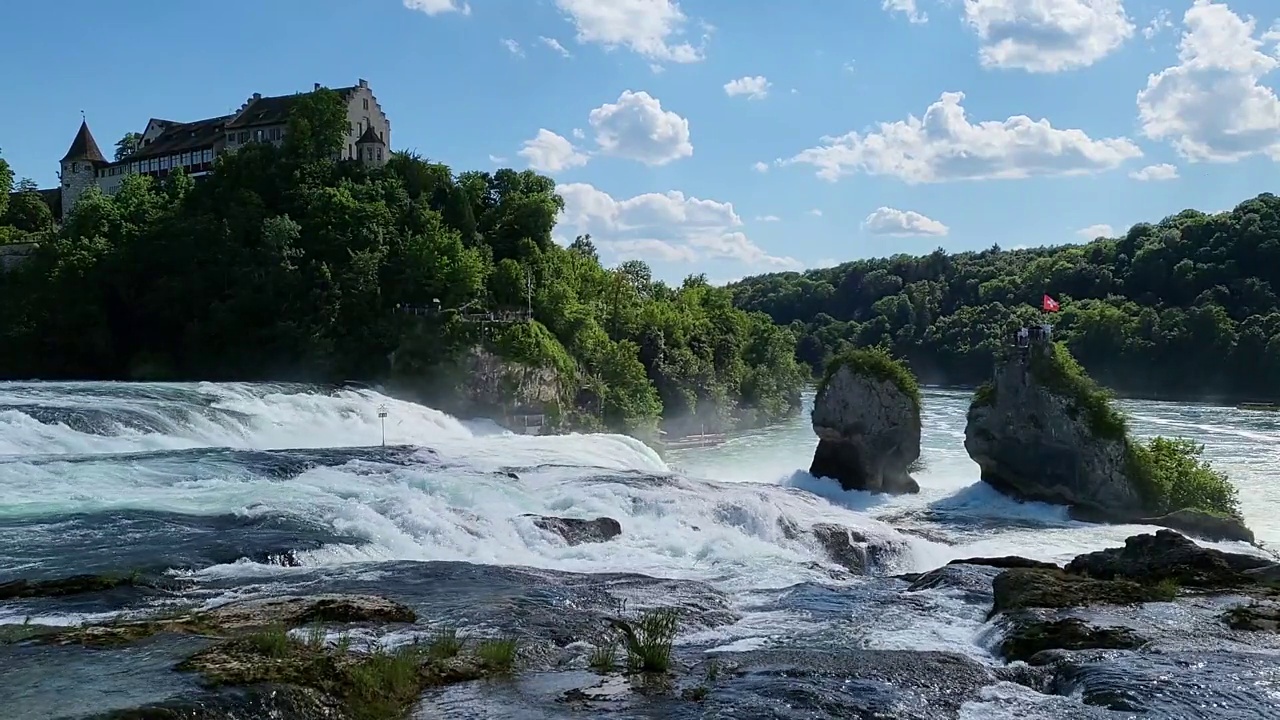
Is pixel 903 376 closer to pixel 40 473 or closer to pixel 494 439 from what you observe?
pixel 494 439

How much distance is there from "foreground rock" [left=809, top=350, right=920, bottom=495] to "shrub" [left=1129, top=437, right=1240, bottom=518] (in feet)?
24.1

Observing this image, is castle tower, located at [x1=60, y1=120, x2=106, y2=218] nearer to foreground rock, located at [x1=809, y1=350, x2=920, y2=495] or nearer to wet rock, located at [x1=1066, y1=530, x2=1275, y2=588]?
foreground rock, located at [x1=809, y1=350, x2=920, y2=495]

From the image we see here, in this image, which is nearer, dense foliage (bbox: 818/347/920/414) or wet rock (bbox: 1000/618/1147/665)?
wet rock (bbox: 1000/618/1147/665)

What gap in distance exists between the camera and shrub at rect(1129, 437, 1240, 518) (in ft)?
107

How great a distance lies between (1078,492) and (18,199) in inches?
3619

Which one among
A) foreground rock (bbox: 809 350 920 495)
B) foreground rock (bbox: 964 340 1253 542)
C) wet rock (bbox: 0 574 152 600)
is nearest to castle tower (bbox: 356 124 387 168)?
foreground rock (bbox: 809 350 920 495)

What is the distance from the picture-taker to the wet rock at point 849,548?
2283cm

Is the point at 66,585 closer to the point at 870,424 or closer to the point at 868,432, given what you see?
the point at 868,432

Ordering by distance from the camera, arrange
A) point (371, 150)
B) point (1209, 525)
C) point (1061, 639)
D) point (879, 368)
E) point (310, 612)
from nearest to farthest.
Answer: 1. point (1061, 639)
2. point (310, 612)
3. point (1209, 525)
4. point (879, 368)
5. point (371, 150)

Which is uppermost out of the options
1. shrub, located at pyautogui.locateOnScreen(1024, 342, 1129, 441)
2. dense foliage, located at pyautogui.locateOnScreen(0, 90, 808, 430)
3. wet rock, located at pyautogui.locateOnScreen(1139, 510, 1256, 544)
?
dense foliage, located at pyautogui.locateOnScreen(0, 90, 808, 430)

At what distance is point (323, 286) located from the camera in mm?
56094

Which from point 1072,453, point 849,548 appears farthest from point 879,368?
point 849,548

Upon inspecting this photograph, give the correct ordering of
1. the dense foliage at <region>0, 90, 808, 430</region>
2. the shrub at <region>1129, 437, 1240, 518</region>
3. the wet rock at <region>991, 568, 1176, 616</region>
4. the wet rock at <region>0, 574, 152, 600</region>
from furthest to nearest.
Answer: the dense foliage at <region>0, 90, 808, 430</region> → the shrub at <region>1129, 437, 1240, 518</region> → the wet rock at <region>0, 574, 152, 600</region> → the wet rock at <region>991, 568, 1176, 616</region>

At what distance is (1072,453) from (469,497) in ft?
69.3
